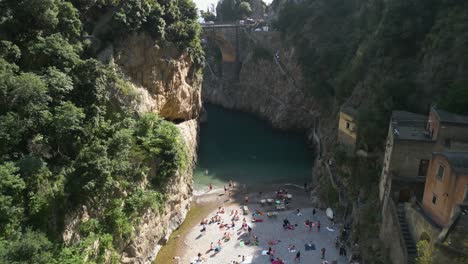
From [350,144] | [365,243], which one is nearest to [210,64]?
[350,144]

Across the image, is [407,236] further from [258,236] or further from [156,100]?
[156,100]

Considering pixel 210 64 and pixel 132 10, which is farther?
pixel 210 64

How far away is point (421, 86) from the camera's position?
101 ft

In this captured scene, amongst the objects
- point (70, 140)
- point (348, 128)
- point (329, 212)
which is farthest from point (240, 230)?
point (70, 140)

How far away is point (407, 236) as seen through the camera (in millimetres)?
22312

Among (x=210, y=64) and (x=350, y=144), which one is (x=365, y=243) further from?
(x=210, y=64)

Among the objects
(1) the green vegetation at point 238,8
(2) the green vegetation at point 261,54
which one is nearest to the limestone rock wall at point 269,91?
(2) the green vegetation at point 261,54

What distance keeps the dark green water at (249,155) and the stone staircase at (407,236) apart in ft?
59.8

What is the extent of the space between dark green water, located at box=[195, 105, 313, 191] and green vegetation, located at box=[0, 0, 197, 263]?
1366 cm

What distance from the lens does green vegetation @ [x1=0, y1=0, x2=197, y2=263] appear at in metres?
19.1

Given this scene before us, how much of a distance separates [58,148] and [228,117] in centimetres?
4872

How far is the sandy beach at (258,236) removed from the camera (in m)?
28.7

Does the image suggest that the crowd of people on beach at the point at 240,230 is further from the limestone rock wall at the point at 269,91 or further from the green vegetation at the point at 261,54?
the green vegetation at the point at 261,54

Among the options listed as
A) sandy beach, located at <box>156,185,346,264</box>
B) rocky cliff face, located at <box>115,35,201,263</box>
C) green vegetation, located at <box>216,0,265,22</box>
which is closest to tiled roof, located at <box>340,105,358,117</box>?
sandy beach, located at <box>156,185,346,264</box>
